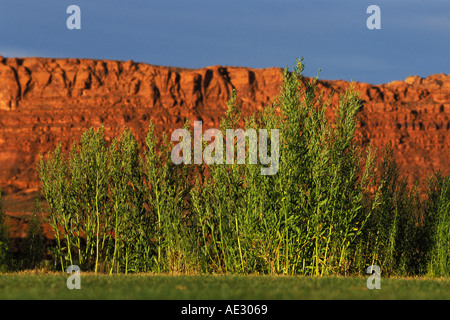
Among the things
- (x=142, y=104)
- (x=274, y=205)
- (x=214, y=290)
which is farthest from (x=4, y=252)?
(x=142, y=104)

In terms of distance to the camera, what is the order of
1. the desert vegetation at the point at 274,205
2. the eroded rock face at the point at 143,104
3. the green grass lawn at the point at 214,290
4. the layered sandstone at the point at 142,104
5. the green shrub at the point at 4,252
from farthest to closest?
the eroded rock face at the point at 143,104 → the layered sandstone at the point at 142,104 → the green shrub at the point at 4,252 → the desert vegetation at the point at 274,205 → the green grass lawn at the point at 214,290

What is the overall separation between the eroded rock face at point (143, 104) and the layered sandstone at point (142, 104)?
0.56 feet

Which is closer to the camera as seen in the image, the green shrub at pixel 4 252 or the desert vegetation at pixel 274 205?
the desert vegetation at pixel 274 205

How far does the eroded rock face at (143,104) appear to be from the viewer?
98.2 meters

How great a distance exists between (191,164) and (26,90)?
9795 cm

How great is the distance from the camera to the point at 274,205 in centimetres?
1869

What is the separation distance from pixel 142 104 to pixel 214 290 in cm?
9943

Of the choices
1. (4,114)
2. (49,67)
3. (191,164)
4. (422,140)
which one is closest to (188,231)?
(191,164)

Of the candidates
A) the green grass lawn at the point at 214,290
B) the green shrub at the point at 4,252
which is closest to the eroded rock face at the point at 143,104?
the green shrub at the point at 4,252

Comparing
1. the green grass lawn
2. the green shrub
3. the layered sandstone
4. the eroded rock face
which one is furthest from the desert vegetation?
the eroded rock face

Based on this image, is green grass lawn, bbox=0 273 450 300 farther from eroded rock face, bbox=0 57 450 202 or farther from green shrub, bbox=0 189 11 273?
eroded rock face, bbox=0 57 450 202

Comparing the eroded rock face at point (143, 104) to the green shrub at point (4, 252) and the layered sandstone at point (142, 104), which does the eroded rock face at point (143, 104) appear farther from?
the green shrub at point (4, 252)

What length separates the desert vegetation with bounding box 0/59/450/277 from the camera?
18734 millimetres
